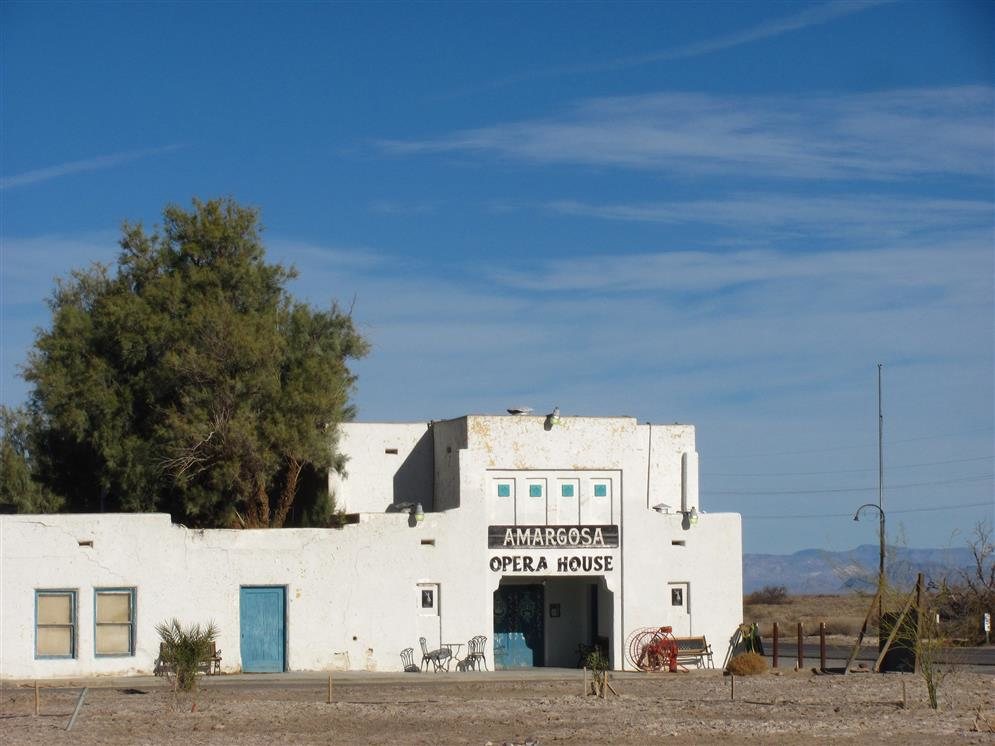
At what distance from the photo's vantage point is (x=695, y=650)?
39719 millimetres

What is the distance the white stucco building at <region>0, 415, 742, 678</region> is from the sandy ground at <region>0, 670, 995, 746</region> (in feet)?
5.94

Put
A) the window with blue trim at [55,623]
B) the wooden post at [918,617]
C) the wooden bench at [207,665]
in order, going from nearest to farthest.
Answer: the wooden post at [918,617] < the wooden bench at [207,665] < the window with blue trim at [55,623]

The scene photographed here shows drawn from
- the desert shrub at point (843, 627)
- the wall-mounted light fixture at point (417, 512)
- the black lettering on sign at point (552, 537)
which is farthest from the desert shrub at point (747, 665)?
the desert shrub at point (843, 627)

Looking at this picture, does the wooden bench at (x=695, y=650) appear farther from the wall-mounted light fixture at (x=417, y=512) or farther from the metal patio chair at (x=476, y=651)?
the wall-mounted light fixture at (x=417, y=512)

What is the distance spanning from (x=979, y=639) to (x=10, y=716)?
40726 mm

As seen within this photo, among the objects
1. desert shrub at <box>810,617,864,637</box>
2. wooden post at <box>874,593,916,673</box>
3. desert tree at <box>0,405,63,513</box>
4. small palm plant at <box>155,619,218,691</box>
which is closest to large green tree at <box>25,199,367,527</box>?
desert tree at <box>0,405,63,513</box>

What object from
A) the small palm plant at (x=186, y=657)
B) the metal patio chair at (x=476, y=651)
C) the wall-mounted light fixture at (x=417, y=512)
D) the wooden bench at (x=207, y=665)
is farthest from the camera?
the metal patio chair at (x=476, y=651)

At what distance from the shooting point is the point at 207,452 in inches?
1540

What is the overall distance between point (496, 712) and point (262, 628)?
1106cm

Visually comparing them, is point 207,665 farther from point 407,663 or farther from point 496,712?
point 496,712

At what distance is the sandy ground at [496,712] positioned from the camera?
24.0 m

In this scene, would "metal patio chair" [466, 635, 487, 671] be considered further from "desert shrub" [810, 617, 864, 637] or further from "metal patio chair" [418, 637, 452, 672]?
"desert shrub" [810, 617, 864, 637]

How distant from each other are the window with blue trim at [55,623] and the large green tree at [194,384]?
4765mm

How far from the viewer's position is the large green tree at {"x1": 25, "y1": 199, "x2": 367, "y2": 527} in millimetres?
39000
